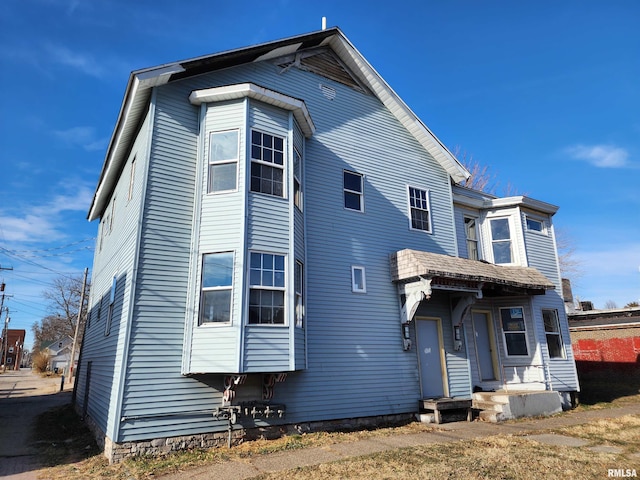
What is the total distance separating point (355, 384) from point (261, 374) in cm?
281

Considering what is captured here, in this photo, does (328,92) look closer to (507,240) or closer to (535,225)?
(507,240)

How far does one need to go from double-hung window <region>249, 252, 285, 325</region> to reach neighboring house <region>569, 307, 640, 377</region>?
18074 mm

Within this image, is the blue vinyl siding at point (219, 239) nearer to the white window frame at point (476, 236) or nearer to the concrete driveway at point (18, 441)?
the concrete driveway at point (18, 441)

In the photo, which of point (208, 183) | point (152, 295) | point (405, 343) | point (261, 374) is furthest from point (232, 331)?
point (405, 343)

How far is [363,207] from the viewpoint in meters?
12.0

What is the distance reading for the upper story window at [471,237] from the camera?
14.8 meters

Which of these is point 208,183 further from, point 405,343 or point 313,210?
point 405,343

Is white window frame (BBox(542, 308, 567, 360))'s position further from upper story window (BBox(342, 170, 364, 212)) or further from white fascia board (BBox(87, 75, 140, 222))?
white fascia board (BBox(87, 75, 140, 222))

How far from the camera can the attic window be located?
12.4 metres

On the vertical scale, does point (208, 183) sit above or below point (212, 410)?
above

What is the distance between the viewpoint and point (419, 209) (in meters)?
13.3

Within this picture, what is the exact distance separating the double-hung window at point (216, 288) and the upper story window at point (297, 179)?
2.46 metres

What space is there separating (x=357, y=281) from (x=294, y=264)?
2.53m

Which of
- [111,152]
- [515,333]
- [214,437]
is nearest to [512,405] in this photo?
[515,333]
